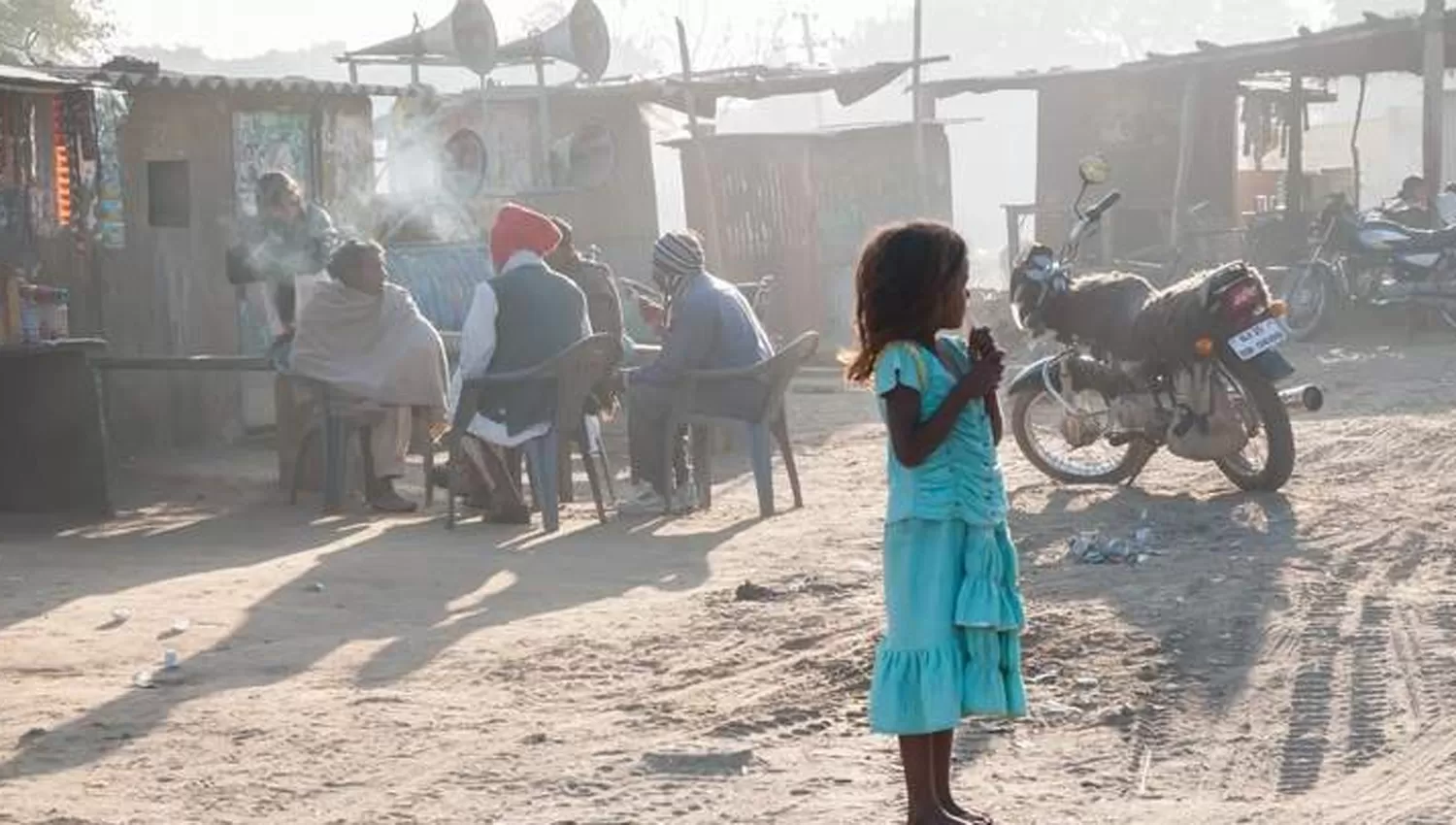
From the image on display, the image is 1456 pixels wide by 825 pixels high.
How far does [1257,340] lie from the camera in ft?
31.6

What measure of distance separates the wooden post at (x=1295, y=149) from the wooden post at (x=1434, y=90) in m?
1.85

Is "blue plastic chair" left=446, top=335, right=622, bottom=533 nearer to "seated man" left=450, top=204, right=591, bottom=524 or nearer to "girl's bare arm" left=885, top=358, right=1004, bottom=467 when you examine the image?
"seated man" left=450, top=204, right=591, bottom=524

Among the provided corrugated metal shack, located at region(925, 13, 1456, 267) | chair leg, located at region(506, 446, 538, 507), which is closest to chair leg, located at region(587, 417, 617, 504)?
chair leg, located at region(506, 446, 538, 507)

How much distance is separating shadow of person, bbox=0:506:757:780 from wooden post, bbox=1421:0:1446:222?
41.3ft

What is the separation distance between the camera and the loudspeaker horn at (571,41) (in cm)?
1859

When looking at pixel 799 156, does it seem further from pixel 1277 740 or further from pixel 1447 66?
pixel 1277 740

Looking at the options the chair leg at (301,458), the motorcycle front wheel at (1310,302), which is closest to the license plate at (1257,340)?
the chair leg at (301,458)

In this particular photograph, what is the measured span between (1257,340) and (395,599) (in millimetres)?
3810

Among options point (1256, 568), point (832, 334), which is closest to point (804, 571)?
point (1256, 568)

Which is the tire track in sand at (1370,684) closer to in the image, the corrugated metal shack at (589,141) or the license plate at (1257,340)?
the license plate at (1257,340)

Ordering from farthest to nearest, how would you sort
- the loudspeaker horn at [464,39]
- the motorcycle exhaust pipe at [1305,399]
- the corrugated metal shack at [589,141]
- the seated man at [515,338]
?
the corrugated metal shack at [589,141]
the loudspeaker horn at [464,39]
the seated man at [515,338]
the motorcycle exhaust pipe at [1305,399]

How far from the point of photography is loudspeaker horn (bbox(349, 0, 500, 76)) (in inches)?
695

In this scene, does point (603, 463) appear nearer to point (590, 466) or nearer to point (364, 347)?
point (590, 466)

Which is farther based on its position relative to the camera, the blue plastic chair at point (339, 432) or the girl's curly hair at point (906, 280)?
the blue plastic chair at point (339, 432)
